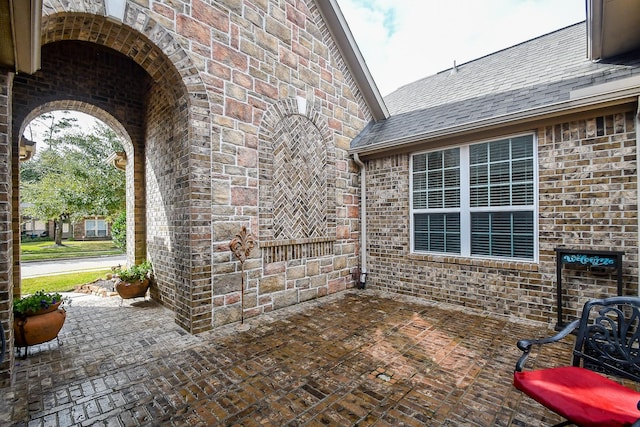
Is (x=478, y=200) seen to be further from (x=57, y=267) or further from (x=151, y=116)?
(x=57, y=267)

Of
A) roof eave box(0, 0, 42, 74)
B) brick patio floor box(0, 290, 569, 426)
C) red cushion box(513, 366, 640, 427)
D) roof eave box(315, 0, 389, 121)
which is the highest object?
roof eave box(315, 0, 389, 121)

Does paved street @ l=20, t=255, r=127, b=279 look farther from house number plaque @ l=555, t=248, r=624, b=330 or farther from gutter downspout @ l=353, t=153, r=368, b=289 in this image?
house number plaque @ l=555, t=248, r=624, b=330

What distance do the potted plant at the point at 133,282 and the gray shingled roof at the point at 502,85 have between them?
4.92m

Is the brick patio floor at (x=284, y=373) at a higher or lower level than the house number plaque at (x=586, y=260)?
lower

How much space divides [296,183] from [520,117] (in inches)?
142

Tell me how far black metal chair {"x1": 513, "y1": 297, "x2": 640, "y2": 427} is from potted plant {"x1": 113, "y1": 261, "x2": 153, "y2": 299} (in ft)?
19.2

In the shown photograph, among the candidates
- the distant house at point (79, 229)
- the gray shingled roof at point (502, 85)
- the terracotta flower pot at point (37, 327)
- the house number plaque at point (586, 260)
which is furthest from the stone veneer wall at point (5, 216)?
the distant house at point (79, 229)

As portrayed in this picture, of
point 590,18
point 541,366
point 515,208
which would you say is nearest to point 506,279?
point 515,208

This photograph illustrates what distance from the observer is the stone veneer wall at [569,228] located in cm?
369

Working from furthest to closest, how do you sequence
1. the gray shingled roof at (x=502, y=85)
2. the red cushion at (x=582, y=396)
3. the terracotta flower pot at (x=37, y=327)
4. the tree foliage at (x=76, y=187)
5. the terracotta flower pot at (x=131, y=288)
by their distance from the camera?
1. the tree foliage at (x=76, y=187)
2. the terracotta flower pot at (x=131, y=288)
3. the gray shingled roof at (x=502, y=85)
4. the terracotta flower pot at (x=37, y=327)
5. the red cushion at (x=582, y=396)

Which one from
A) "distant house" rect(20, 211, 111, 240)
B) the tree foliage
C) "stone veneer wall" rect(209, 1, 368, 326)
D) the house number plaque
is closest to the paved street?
the tree foliage

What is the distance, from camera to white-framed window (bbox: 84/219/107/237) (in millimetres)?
25703

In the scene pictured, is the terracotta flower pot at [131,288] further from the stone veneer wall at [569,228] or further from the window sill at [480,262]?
the stone veneer wall at [569,228]

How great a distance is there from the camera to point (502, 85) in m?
5.58
